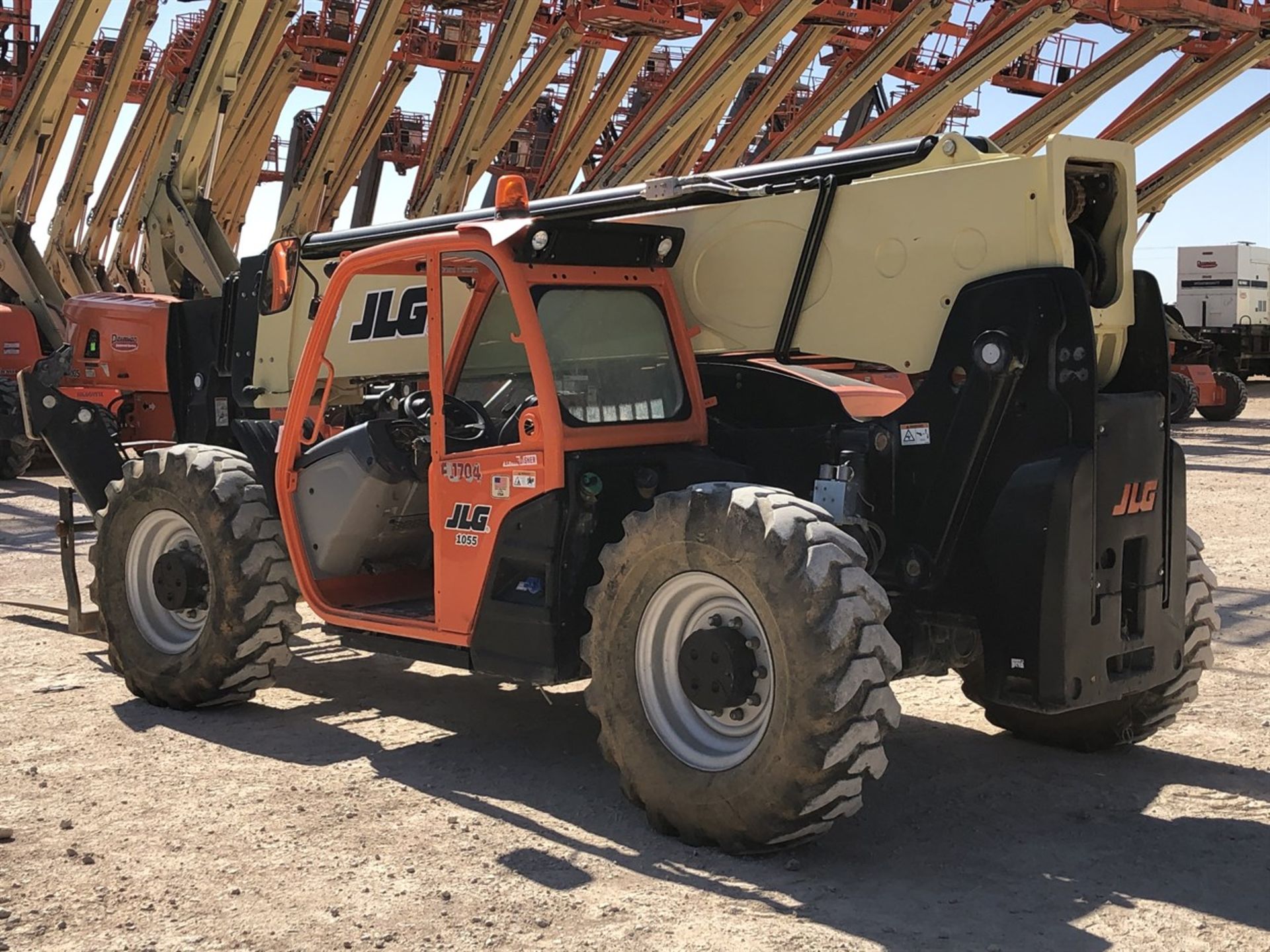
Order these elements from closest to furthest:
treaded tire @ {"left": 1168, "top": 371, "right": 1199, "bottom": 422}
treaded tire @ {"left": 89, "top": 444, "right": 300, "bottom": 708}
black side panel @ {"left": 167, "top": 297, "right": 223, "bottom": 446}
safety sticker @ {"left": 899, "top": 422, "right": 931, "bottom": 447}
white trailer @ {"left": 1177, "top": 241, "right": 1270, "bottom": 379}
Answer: safety sticker @ {"left": 899, "top": 422, "right": 931, "bottom": 447} → treaded tire @ {"left": 89, "top": 444, "right": 300, "bottom": 708} → black side panel @ {"left": 167, "top": 297, "right": 223, "bottom": 446} → treaded tire @ {"left": 1168, "top": 371, "right": 1199, "bottom": 422} → white trailer @ {"left": 1177, "top": 241, "right": 1270, "bottom": 379}

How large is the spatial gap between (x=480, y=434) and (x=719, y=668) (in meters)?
1.78

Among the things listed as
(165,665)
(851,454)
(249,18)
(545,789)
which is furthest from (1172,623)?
(249,18)

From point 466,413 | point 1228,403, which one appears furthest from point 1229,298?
point 466,413

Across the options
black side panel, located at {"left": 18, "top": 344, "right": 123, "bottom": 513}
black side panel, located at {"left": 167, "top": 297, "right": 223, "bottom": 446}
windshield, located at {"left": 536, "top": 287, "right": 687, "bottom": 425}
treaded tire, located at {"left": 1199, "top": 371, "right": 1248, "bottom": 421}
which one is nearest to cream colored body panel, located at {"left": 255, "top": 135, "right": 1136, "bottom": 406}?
windshield, located at {"left": 536, "top": 287, "right": 687, "bottom": 425}

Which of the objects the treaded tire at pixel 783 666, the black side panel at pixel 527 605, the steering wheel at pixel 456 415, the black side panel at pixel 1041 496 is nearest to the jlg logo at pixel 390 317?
the steering wheel at pixel 456 415

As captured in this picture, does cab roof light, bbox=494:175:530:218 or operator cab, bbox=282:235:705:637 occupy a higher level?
cab roof light, bbox=494:175:530:218

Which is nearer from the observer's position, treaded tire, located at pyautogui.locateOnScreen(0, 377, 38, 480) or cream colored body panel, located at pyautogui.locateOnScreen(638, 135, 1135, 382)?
cream colored body panel, located at pyautogui.locateOnScreen(638, 135, 1135, 382)

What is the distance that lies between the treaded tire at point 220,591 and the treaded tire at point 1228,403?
2283 centimetres

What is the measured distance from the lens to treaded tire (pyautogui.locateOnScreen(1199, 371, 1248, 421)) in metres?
26.5

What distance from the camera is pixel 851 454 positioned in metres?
5.52

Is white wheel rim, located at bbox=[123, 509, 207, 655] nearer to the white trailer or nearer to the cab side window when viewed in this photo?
the cab side window

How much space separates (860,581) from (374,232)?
132 inches

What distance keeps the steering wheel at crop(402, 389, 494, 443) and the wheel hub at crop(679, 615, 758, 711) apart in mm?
1617

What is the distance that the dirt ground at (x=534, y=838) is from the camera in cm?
446
